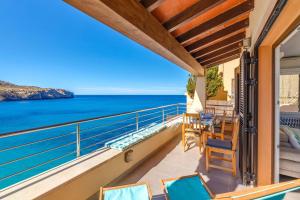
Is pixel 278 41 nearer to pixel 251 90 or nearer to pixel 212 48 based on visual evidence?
pixel 251 90

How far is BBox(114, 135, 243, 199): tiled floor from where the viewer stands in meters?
2.22

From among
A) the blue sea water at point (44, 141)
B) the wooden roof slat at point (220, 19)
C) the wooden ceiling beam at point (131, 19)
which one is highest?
the wooden roof slat at point (220, 19)

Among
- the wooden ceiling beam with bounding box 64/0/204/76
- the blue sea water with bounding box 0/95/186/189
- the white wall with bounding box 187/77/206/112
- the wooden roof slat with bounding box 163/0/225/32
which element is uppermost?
the wooden roof slat with bounding box 163/0/225/32

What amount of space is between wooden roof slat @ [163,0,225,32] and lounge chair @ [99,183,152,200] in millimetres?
1942

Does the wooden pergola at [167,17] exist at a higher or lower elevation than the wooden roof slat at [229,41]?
lower

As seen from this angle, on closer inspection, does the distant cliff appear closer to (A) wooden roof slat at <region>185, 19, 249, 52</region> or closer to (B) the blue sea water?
(B) the blue sea water

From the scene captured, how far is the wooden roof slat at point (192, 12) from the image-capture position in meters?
1.76

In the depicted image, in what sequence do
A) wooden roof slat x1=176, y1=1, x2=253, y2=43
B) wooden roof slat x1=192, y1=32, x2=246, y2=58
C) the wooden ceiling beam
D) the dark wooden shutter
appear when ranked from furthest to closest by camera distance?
wooden roof slat x1=192, y1=32, x2=246, y2=58
wooden roof slat x1=176, y1=1, x2=253, y2=43
the dark wooden shutter
the wooden ceiling beam

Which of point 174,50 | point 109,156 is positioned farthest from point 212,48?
point 109,156

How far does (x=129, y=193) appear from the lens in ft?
5.15

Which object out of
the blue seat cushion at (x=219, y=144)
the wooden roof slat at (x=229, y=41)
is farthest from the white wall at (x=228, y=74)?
the blue seat cushion at (x=219, y=144)

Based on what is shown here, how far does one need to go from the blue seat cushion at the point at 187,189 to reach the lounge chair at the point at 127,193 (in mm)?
224

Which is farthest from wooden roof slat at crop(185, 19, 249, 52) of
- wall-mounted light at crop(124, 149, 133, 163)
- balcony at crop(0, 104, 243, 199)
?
wall-mounted light at crop(124, 149, 133, 163)

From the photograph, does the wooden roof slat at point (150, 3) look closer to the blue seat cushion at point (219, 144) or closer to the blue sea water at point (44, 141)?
the blue sea water at point (44, 141)
